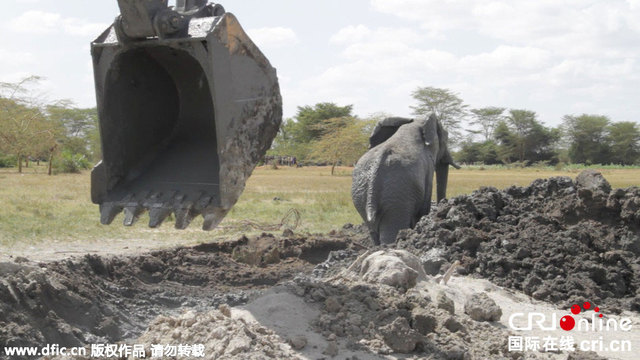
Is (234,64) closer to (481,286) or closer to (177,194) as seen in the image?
(177,194)

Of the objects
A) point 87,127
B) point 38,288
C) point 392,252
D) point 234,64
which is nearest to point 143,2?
point 234,64

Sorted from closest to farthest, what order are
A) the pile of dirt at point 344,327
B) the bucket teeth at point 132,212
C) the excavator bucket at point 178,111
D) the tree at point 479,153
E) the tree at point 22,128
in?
the pile of dirt at point 344,327 < the excavator bucket at point 178,111 < the bucket teeth at point 132,212 < the tree at point 22,128 < the tree at point 479,153

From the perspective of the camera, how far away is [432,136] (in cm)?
919

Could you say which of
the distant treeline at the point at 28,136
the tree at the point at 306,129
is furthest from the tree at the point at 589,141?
the distant treeline at the point at 28,136

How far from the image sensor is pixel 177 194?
5207 mm

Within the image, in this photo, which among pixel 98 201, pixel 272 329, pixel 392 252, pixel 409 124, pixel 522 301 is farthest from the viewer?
pixel 409 124

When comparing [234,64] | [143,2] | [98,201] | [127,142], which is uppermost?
[143,2]

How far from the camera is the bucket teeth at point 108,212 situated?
5.12 meters

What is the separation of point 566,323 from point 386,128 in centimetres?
477

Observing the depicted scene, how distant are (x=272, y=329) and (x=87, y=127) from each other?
5947 centimetres

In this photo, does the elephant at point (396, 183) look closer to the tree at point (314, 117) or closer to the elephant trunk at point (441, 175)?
the elephant trunk at point (441, 175)

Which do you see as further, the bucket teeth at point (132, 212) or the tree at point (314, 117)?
the tree at point (314, 117)

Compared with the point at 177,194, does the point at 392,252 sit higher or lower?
lower

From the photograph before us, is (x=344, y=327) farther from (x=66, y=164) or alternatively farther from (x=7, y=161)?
(x=7, y=161)
